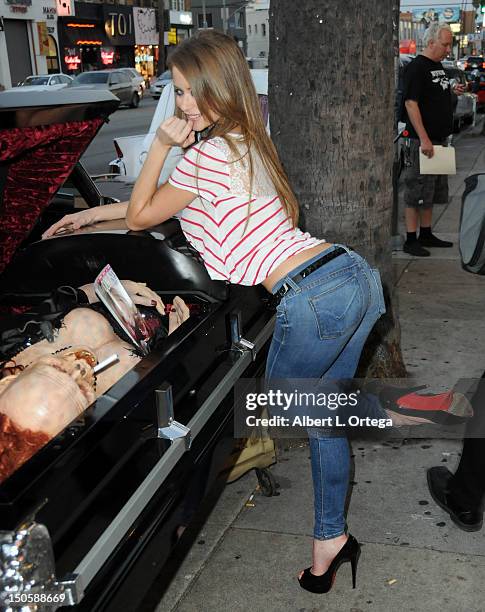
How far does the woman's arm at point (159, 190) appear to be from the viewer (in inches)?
102

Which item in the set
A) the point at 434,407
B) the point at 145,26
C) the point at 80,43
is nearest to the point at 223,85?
the point at 434,407

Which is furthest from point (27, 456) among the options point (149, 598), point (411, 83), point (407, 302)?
point (411, 83)

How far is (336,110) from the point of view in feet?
13.3

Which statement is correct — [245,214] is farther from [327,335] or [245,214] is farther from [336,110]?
[336,110]

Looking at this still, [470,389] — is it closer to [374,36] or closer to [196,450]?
[374,36]

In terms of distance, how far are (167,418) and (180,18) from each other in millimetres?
71480

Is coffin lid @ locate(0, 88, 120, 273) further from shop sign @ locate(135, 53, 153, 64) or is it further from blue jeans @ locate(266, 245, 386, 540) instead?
shop sign @ locate(135, 53, 153, 64)

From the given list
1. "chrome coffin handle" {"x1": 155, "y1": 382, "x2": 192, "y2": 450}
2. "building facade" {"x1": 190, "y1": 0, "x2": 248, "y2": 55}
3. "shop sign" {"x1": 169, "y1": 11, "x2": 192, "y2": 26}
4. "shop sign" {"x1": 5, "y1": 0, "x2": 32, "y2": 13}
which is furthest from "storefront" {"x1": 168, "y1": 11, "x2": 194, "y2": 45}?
"chrome coffin handle" {"x1": 155, "y1": 382, "x2": 192, "y2": 450}

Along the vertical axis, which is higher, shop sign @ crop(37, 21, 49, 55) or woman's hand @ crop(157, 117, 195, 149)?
woman's hand @ crop(157, 117, 195, 149)

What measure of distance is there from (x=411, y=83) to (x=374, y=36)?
12.0 feet

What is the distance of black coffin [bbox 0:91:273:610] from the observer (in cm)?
175

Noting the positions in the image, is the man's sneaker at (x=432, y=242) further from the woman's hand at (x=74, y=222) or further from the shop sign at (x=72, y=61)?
the shop sign at (x=72, y=61)

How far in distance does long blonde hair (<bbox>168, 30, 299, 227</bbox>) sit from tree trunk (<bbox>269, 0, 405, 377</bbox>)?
1.52m

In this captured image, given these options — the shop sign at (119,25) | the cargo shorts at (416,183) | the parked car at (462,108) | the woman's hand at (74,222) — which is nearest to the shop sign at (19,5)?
the shop sign at (119,25)
